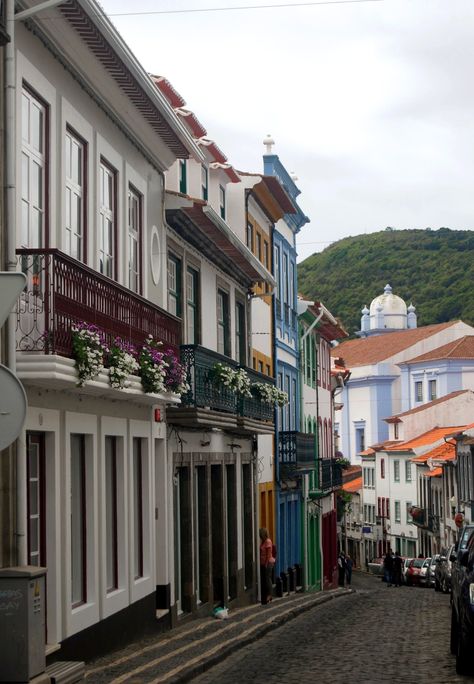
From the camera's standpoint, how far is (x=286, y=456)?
34.8 metres

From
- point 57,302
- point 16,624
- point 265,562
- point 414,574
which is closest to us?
point 16,624

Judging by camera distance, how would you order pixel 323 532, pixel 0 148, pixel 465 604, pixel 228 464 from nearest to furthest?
1. pixel 0 148
2. pixel 465 604
3. pixel 228 464
4. pixel 323 532

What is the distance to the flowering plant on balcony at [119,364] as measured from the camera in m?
13.6

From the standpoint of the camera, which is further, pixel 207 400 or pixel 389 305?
pixel 389 305

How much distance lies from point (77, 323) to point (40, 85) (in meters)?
2.24

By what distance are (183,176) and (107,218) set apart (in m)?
7.79

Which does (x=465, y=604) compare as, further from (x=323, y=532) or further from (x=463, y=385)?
(x=463, y=385)

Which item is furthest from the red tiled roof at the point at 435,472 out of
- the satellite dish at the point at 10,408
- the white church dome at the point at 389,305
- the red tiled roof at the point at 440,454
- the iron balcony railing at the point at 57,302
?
the satellite dish at the point at 10,408

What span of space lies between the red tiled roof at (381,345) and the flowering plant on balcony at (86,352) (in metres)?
93.1

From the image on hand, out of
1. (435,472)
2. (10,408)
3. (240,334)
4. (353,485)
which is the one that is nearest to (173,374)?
(10,408)

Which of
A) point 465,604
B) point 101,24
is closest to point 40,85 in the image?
point 101,24

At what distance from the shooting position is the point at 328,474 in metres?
45.6

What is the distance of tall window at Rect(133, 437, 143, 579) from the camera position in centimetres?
1739

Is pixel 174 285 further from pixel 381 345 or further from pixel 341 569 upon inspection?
pixel 381 345
